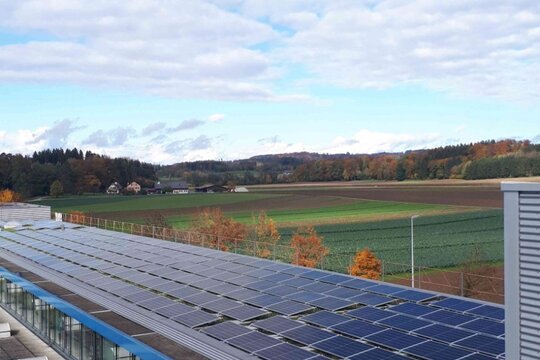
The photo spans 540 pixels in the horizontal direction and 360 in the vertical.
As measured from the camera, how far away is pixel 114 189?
166 meters

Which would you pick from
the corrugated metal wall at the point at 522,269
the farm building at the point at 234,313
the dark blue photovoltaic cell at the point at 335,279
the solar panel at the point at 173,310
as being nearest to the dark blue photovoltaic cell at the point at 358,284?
the farm building at the point at 234,313

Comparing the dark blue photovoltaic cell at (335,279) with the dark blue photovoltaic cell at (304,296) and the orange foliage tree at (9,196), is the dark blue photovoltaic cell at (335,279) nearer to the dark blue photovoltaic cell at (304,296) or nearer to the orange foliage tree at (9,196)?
the dark blue photovoltaic cell at (304,296)

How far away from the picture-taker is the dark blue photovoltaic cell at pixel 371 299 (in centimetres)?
2096

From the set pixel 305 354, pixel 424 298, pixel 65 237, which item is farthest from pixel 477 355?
pixel 65 237

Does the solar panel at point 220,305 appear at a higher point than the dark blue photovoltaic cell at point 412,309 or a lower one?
lower

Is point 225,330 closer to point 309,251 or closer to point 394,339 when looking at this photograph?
point 394,339

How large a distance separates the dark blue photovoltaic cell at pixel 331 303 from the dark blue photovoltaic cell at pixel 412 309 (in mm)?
1670

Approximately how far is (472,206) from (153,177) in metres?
120

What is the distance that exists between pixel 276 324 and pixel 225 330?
65.1 inches

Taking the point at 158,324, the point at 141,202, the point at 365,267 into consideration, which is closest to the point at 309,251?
the point at 365,267

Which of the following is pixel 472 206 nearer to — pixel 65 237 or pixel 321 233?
pixel 321 233

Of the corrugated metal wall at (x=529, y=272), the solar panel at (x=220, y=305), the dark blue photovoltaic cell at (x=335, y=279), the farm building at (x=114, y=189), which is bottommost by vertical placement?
the solar panel at (x=220, y=305)

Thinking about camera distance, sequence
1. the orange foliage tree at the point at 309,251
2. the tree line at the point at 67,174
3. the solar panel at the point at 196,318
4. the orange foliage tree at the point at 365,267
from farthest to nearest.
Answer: the tree line at the point at 67,174
the orange foliage tree at the point at 309,251
the orange foliage tree at the point at 365,267
the solar panel at the point at 196,318

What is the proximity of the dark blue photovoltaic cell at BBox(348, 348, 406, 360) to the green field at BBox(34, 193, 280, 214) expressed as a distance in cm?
10340
